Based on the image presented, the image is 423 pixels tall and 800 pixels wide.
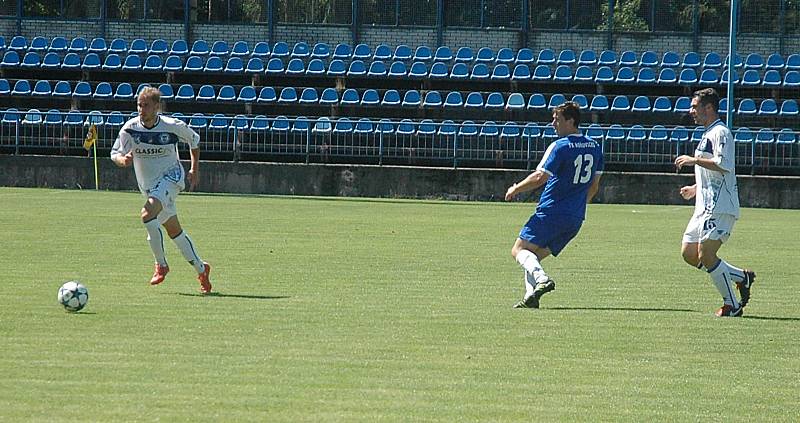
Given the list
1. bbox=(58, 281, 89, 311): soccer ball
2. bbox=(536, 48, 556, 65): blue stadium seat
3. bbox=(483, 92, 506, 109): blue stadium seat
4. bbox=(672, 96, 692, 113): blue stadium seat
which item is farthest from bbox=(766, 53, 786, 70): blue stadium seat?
bbox=(58, 281, 89, 311): soccer ball

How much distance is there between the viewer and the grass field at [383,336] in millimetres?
6863

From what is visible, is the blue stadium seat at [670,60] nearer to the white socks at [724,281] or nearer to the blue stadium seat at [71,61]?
the blue stadium seat at [71,61]

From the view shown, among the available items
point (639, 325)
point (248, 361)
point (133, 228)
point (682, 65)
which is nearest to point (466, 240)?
point (133, 228)

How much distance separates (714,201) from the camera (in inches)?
417

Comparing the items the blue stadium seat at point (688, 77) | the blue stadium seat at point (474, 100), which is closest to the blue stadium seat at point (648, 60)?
the blue stadium seat at point (688, 77)

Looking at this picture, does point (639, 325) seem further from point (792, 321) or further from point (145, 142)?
point (145, 142)

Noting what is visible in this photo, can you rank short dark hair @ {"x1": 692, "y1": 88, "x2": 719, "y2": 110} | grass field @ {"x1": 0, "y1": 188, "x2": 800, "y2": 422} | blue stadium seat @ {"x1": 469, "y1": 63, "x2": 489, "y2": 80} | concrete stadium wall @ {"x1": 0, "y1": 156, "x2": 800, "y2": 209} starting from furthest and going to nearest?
blue stadium seat @ {"x1": 469, "y1": 63, "x2": 489, "y2": 80} → concrete stadium wall @ {"x1": 0, "y1": 156, "x2": 800, "y2": 209} → short dark hair @ {"x1": 692, "y1": 88, "x2": 719, "y2": 110} → grass field @ {"x1": 0, "y1": 188, "x2": 800, "y2": 422}

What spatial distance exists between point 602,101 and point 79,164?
13.1 m

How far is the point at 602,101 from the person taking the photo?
1334 inches

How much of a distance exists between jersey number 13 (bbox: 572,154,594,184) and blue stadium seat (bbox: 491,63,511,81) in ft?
79.3

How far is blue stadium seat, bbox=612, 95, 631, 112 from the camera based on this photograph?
33.8 m

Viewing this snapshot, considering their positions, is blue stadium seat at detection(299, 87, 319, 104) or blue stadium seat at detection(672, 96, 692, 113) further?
blue stadium seat at detection(299, 87, 319, 104)

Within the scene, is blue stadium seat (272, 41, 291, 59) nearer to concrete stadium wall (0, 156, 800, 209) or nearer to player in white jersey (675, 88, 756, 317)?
concrete stadium wall (0, 156, 800, 209)

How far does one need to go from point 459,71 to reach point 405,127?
3.49 meters
